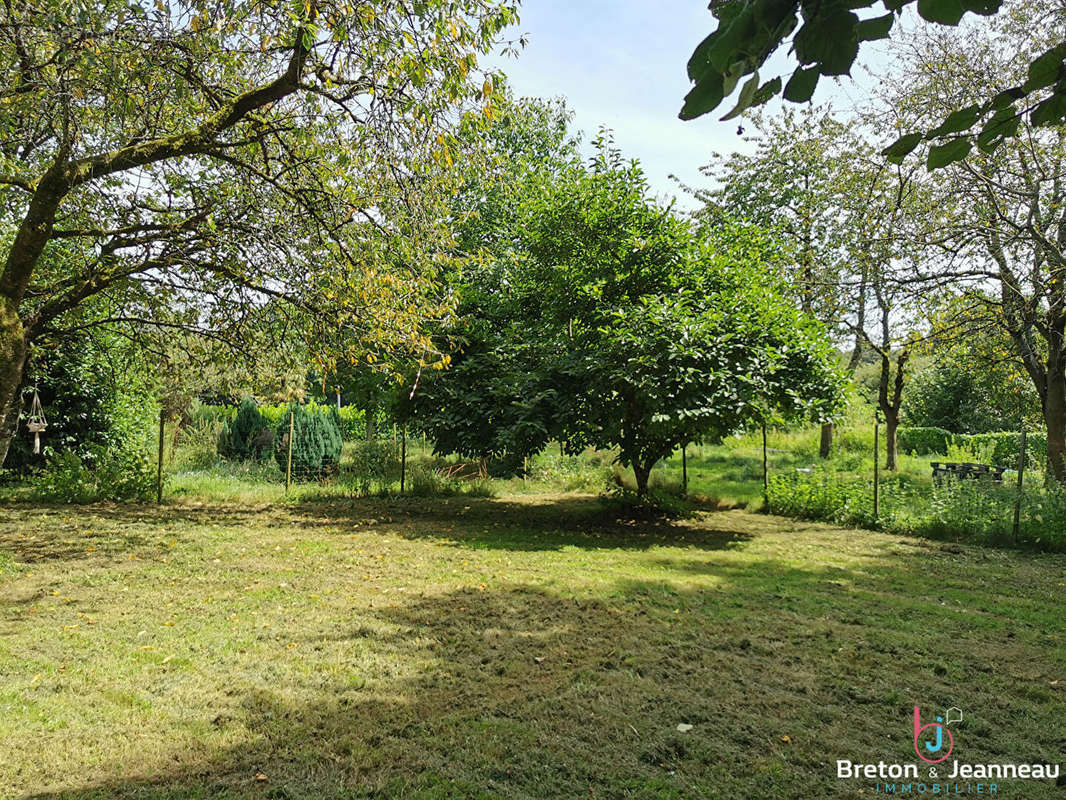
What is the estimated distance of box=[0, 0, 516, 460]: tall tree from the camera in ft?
16.3

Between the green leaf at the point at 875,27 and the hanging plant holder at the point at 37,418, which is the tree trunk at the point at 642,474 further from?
the hanging plant holder at the point at 37,418

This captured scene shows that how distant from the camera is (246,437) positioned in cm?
1655

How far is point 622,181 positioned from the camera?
1022cm

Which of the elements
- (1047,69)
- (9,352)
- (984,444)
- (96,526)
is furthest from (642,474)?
(984,444)

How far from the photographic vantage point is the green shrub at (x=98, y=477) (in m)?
10.8

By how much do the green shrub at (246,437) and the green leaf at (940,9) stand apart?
1696cm

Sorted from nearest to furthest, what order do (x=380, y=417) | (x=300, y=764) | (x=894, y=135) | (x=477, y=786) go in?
(x=477, y=786)
(x=300, y=764)
(x=894, y=135)
(x=380, y=417)

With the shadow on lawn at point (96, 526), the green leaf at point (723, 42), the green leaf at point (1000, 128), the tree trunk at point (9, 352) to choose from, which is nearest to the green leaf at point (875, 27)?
the green leaf at point (723, 42)

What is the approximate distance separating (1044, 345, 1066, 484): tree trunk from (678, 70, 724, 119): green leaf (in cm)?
1305

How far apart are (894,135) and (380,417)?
14556 millimetres

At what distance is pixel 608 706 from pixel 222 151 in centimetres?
656

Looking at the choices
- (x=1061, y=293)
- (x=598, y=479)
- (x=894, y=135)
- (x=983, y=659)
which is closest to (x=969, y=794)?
(x=983, y=659)

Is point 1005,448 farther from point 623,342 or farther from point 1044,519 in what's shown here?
point 623,342

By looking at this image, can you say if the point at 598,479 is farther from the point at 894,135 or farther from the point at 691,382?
the point at 894,135
